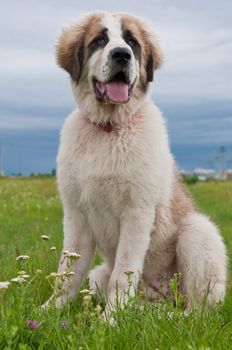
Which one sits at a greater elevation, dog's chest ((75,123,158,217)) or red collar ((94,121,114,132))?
red collar ((94,121,114,132))

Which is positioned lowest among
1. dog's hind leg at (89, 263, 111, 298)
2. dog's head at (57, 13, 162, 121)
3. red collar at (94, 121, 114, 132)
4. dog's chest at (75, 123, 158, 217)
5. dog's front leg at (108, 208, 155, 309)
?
dog's hind leg at (89, 263, 111, 298)

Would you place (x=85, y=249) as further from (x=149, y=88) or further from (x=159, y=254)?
(x=149, y=88)

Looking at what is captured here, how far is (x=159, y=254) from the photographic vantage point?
5668mm

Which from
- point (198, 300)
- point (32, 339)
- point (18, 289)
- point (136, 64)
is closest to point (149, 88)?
point (136, 64)

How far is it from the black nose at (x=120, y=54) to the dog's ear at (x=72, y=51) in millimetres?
483

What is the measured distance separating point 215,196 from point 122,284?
556 inches

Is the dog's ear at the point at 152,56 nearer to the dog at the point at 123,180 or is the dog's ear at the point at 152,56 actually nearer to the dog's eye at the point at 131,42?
the dog at the point at 123,180

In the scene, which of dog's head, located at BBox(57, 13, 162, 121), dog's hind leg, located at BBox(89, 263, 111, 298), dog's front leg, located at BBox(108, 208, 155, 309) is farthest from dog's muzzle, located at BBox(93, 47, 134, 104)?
dog's hind leg, located at BBox(89, 263, 111, 298)

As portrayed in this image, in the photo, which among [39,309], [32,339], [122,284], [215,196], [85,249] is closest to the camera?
[32,339]

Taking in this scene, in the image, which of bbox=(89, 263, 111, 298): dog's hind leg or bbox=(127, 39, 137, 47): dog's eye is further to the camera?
bbox=(89, 263, 111, 298): dog's hind leg

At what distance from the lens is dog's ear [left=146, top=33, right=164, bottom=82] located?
228 inches

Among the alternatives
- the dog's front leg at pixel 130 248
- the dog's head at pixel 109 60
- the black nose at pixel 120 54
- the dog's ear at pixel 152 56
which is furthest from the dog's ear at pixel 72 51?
the dog's front leg at pixel 130 248

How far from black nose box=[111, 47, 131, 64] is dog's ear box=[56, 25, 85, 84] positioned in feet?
1.58

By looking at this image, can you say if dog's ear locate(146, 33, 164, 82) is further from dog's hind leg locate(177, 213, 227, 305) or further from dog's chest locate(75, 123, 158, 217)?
dog's hind leg locate(177, 213, 227, 305)
